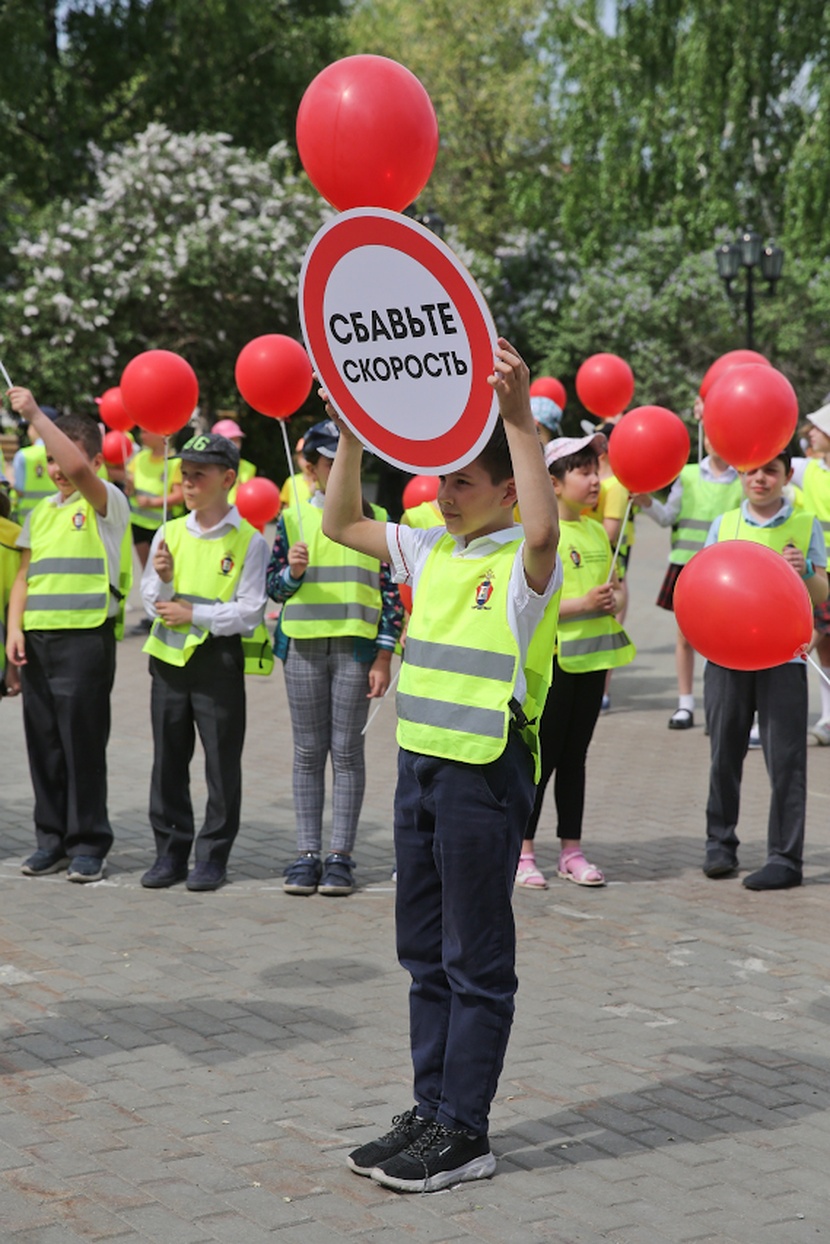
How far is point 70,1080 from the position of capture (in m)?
4.52

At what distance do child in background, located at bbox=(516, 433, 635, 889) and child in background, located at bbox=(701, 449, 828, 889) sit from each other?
0.56 metres

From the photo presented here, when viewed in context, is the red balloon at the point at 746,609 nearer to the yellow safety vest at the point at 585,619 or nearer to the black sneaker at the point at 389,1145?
the yellow safety vest at the point at 585,619

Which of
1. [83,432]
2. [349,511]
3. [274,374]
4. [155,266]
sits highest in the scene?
[155,266]

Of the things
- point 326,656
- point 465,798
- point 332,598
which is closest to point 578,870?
point 326,656

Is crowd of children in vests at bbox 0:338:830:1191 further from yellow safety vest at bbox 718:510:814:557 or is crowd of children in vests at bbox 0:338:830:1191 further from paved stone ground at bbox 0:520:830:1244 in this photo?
paved stone ground at bbox 0:520:830:1244

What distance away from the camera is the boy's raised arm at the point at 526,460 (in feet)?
11.8

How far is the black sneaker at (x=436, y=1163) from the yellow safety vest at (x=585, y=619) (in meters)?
3.07

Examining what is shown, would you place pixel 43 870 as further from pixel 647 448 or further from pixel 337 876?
pixel 647 448

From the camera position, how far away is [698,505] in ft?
33.6

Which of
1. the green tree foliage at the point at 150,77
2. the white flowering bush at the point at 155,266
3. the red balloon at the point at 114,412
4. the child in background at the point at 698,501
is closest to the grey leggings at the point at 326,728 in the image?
the child in background at the point at 698,501

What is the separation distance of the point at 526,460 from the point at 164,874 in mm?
3653

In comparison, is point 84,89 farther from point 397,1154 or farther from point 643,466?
point 397,1154

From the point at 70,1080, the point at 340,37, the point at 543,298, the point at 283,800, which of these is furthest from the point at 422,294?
the point at 340,37

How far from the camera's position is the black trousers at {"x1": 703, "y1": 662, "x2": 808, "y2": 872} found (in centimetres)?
685
